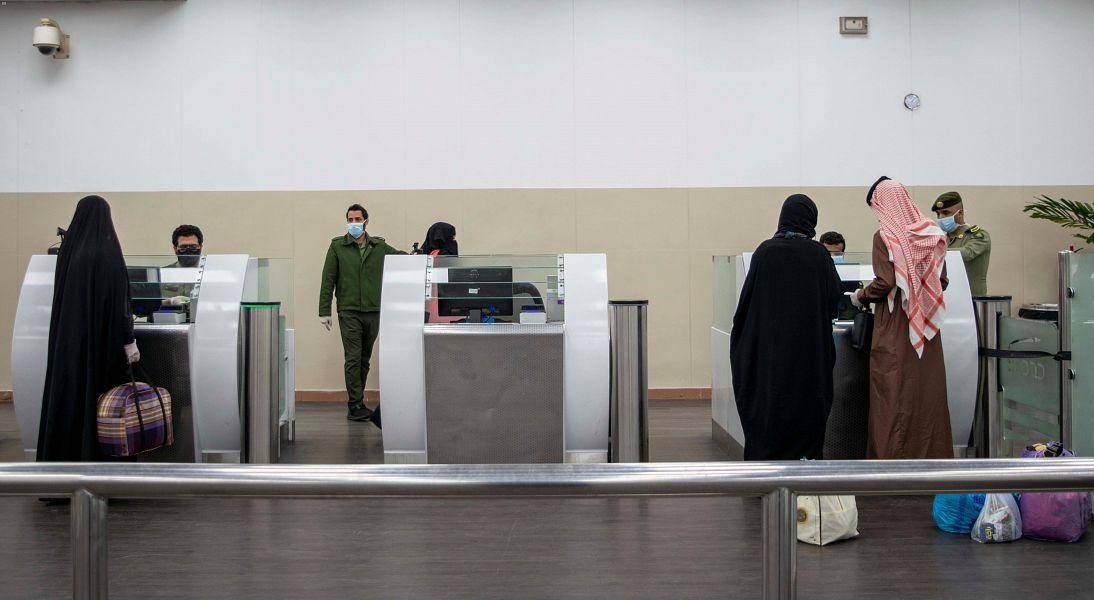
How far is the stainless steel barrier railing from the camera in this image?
1196 millimetres

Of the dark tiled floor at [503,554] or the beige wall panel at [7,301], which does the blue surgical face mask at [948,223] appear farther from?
the beige wall panel at [7,301]

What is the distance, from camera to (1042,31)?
309 inches

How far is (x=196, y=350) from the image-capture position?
4.64 meters

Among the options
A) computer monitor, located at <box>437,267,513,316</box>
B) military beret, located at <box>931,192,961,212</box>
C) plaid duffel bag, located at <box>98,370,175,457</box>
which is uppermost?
military beret, located at <box>931,192,961,212</box>

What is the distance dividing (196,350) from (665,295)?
460 cm

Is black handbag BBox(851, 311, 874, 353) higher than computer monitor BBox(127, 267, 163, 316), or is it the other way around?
computer monitor BBox(127, 267, 163, 316)

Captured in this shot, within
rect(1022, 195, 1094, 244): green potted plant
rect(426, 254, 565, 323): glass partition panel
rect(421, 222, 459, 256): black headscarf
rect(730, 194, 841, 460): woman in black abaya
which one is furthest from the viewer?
rect(1022, 195, 1094, 244): green potted plant

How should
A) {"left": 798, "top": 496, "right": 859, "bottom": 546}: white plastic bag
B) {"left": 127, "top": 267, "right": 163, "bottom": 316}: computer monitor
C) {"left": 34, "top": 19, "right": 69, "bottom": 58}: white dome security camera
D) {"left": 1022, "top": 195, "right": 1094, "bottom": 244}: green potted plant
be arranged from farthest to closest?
1. {"left": 34, "top": 19, "right": 69, "bottom": 58}: white dome security camera
2. {"left": 1022, "top": 195, "right": 1094, "bottom": 244}: green potted plant
3. {"left": 127, "top": 267, "right": 163, "bottom": 316}: computer monitor
4. {"left": 798, "top": 496, "right": 859, "bottom": 546}: white plastic bag

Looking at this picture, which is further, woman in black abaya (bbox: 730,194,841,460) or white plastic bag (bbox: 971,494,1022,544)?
woman in black abaya (bbox: 730,194,841,460)

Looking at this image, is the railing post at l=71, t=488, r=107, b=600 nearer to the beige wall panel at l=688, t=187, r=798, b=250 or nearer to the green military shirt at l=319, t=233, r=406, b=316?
the green military shirt at l=319, t=233, r=406, b=316

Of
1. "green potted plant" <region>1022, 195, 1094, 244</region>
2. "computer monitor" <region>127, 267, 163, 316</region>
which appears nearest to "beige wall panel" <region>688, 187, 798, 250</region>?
"green potted plant" <region>1022, 195, 1094, 244</region>

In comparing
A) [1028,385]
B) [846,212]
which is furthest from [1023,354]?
[846,212]

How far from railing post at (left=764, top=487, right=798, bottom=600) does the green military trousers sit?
18.4 ft

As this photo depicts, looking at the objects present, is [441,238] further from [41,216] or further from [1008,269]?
[1008,269]
